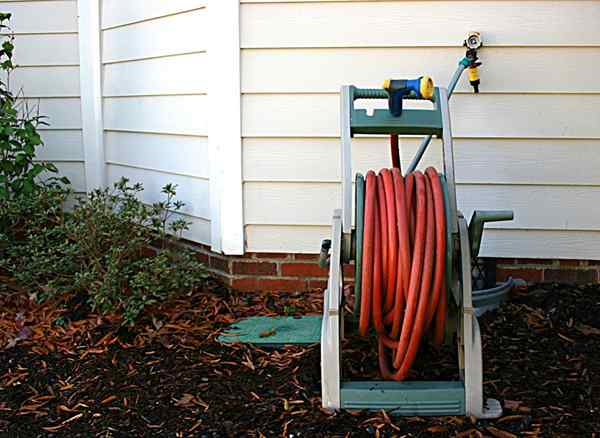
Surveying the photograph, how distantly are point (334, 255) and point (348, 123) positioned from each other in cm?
49

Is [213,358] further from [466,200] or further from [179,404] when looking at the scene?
[466,200]

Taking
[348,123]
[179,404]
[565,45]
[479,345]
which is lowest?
[179,404]

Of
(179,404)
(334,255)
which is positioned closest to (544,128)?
(334,255)

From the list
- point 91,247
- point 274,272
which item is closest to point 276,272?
point 274,272

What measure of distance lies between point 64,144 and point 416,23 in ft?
8.11

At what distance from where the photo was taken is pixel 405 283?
2.34 meters

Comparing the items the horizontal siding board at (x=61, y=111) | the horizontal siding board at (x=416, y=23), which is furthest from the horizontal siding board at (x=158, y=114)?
the horizontal siding board at (x=416, y=23)

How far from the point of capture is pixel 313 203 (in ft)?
12.0

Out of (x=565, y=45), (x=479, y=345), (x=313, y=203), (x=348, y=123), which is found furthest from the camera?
(x=313, y=203)

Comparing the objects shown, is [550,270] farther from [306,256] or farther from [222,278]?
[222,278]

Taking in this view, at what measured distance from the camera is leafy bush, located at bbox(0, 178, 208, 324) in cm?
338

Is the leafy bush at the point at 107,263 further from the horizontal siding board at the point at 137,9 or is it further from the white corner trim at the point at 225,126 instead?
the horizontal siding board at the point at 137,9

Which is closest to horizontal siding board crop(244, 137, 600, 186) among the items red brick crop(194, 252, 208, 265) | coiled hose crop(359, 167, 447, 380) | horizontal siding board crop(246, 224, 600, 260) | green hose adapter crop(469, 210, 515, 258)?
horizontal siding board crop(246, 224, 600, 260)

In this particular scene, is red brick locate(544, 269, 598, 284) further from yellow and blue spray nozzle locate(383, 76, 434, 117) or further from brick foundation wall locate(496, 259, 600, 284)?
yellow and blue spray nozzle locate(383, 76, 434, 117)
